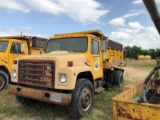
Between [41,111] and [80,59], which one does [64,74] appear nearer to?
[80,59]

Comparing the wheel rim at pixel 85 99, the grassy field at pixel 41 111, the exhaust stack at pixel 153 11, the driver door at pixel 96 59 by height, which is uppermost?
the exhaust stack at pixel 153 11

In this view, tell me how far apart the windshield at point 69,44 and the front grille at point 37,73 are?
1.41 metres

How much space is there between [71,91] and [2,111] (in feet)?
7.14

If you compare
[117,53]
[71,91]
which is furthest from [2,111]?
[117,53]

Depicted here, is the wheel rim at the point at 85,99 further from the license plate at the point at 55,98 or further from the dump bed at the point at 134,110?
the dump bed at the point at 134,110

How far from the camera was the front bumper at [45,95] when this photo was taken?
492 centimetres

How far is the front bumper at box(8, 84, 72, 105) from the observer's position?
4922 mm

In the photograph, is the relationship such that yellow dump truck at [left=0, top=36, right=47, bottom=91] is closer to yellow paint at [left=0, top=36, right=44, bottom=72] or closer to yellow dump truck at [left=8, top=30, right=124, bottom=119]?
yellow paint at [left=0, top=36, right=44, bottom=72]

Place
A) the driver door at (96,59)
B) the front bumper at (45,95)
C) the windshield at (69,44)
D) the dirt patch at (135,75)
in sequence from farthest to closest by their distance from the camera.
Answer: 1. the dirt patch at (135,75)
2. the driver door at (96,59)
3. the windshield at (69,44)
4. the front bumper at (45,95)

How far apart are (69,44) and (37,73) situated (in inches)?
65.9

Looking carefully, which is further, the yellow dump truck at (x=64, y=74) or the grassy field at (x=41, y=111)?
the grassy field at (x=41, y=111)

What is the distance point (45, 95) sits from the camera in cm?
512

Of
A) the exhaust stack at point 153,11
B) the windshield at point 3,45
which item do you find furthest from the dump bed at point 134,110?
the windshield at point 3,45

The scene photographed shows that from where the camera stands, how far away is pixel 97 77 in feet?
22.3
